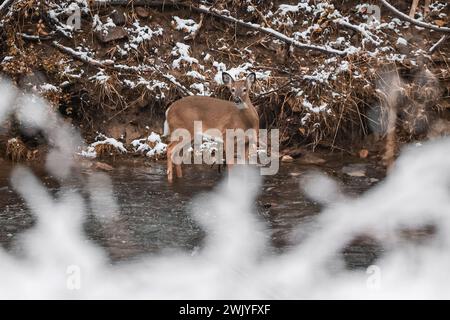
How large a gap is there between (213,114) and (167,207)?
155cm

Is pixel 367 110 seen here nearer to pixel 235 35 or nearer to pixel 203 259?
pixel 235 35

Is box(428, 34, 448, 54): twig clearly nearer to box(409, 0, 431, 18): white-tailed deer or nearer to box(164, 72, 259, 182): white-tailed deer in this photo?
box(409, 0, 431, 18): white-tailed deer

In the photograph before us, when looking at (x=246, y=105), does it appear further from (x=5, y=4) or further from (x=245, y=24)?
(x=5, y=4)

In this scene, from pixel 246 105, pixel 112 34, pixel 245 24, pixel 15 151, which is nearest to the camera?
pixel 246 105

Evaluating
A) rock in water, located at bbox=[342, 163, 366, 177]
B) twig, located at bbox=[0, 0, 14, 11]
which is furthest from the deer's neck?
twig, located at bbox=[0, 0, 14, 11]

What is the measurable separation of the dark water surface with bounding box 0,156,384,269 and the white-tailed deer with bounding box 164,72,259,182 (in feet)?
1.50

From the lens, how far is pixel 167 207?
6375mm

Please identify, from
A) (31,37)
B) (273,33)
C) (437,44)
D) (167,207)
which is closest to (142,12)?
(31,37)

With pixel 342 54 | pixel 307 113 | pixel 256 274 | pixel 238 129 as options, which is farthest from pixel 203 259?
pixel 342 54

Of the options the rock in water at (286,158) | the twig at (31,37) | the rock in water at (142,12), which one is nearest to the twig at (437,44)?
the rock in water at (286,158)

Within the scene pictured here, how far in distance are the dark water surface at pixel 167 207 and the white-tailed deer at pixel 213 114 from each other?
46 centimetres

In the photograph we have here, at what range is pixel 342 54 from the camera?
8750 mm

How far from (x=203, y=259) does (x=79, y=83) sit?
415 cm

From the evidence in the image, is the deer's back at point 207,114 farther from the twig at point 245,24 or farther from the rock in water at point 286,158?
the twig at point 245,24
